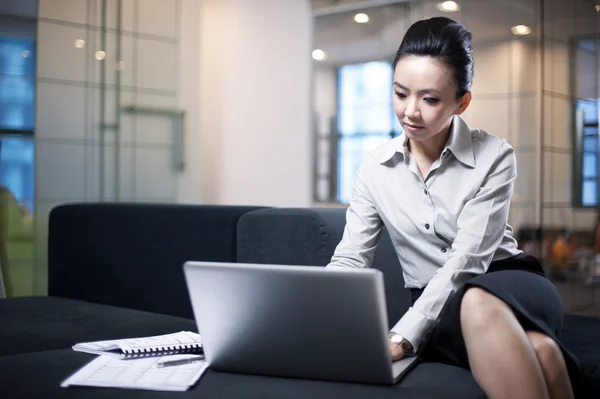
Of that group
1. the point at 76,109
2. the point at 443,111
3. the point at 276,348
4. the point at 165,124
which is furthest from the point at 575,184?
the point at 276,348

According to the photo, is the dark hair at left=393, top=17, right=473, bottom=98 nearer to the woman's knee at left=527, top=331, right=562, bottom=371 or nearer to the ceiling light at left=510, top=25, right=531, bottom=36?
the woman's knee at left=527, top=331, right=562, bottom=371

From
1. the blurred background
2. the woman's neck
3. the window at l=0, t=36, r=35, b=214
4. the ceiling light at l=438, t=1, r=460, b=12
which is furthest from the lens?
the ceiling light at l=438, t=1, r=460, b=12

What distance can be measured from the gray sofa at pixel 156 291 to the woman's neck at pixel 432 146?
412mm

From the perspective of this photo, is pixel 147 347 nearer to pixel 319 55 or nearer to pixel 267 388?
pixel 267 388

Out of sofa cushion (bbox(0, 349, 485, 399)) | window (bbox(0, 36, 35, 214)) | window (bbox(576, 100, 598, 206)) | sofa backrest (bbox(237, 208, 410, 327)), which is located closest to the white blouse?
sofa cushion (bbox(0, 349, 485, 399))

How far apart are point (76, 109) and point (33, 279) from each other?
0.98 meters

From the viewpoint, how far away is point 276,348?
1317 mm

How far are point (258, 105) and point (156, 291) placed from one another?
14.1 ft

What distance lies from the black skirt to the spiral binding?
47 centimetres

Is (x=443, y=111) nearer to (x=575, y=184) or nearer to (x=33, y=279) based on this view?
(x=33, y=279)

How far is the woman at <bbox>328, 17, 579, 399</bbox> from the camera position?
1.25 meters

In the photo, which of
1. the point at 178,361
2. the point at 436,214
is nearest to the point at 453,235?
the point at 436,214

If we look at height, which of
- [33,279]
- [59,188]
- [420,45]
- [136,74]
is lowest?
[33,279]

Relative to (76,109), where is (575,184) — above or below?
below
